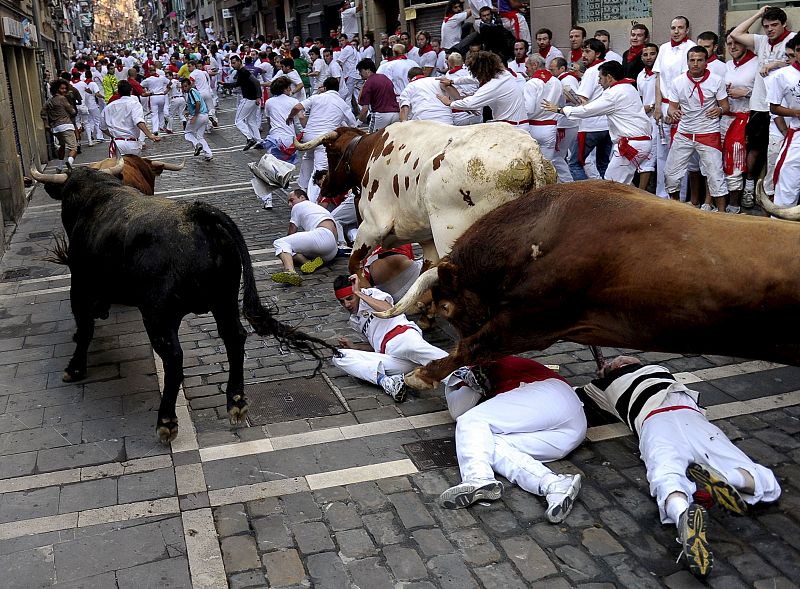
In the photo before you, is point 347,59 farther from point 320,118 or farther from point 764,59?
point 764,59

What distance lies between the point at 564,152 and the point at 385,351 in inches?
265

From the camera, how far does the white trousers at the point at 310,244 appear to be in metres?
9.27

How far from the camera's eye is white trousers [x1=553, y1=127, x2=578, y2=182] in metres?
11.8

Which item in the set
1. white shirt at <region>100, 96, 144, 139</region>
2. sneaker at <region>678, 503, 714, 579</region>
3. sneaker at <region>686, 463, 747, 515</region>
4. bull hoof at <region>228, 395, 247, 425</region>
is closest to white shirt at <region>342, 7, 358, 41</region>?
white shirt at <region>100, 96, 144, 139</region>

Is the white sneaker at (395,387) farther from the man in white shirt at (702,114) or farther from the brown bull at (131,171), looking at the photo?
the man in white shirt at (702,114)

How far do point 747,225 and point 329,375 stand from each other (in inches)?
141

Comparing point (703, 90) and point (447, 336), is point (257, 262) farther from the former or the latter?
point (703, 90)

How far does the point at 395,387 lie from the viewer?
18.9 ft

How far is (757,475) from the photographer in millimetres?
4184

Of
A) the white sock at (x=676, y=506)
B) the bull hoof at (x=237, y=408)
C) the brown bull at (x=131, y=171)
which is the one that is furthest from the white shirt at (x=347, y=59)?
the white sock at (x=676, y=506)

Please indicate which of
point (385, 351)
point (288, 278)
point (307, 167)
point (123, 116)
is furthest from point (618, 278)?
point (123, 116)

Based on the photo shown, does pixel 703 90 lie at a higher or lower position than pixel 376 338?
higher

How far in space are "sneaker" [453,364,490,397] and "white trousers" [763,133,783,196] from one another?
5724 mm

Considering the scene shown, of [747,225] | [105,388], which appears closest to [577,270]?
[747,225]
